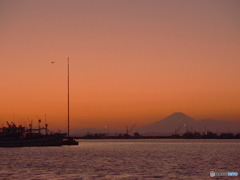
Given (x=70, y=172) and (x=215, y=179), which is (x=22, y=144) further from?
(x=215, y=179)

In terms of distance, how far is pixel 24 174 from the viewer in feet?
216

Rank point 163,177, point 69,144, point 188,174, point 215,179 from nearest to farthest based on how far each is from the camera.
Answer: point 215,179 → point 163,177 → point 188,174 → point 69,144

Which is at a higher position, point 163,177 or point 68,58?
point 68,58

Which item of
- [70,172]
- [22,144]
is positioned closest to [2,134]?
[22,144]

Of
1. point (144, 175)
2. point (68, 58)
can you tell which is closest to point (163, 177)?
point (144, 175)

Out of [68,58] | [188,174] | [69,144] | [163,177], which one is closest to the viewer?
[163,177]

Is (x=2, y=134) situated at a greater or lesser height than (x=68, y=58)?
lesser

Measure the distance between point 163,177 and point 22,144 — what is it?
126 metres

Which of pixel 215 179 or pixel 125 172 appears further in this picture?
pixel 125 172

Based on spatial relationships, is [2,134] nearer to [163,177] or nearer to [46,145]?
[46,145]

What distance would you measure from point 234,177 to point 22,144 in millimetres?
131576

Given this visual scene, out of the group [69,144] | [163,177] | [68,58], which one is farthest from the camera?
[69,144]

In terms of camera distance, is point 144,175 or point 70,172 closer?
point 144,175

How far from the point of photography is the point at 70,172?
6869cm
